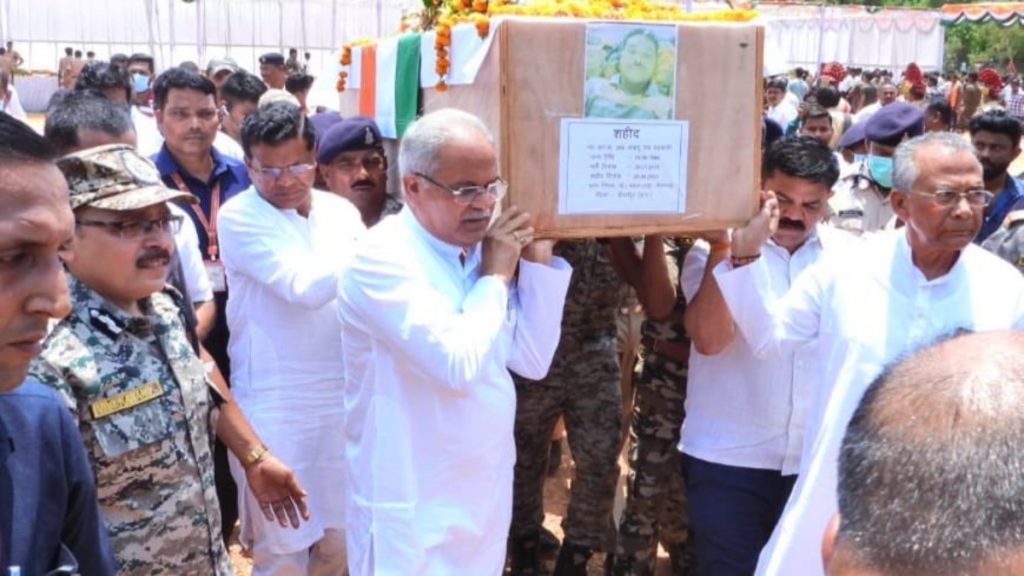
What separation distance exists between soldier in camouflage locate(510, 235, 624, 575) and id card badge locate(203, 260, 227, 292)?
1231 mm

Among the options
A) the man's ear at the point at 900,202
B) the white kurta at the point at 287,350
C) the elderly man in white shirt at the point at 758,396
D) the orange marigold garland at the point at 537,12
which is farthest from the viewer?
the white kurta at the point at 287,350

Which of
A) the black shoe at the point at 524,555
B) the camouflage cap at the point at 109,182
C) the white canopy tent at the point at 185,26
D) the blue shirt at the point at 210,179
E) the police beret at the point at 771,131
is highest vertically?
the white canopy tent at the point at 185,26

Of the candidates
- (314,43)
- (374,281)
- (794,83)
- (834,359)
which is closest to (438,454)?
(374,281)

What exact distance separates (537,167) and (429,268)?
399 millimetres

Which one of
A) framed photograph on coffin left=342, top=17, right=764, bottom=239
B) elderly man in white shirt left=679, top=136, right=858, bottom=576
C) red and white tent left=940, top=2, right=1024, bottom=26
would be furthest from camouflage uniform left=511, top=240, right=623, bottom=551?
red and white tent left=940, top=2, right=1024, bottom=26

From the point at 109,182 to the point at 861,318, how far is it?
81.2 inches

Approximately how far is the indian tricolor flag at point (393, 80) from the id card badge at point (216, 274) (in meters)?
0.93

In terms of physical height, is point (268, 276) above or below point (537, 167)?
below

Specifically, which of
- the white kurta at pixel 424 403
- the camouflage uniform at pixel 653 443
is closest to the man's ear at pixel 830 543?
the white kurta at pixel 424 403

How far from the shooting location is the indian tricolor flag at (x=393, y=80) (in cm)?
334

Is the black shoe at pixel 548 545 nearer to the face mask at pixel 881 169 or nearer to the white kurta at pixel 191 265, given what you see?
the white kurta at pixel 191 265

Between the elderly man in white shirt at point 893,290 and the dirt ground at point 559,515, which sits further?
the dirt ground at point 559,515

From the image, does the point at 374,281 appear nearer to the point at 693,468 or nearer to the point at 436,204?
the point at 436,204

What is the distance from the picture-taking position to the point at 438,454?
9.48 ft
